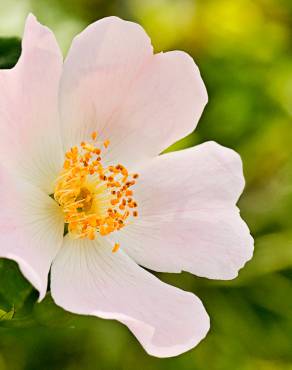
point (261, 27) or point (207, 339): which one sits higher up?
point (261, 27)

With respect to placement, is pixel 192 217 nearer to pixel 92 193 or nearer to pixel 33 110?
pixel 92 193

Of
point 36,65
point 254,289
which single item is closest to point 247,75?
point 254,289

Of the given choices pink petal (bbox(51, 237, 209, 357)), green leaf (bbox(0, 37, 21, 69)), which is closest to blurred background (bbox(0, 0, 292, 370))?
green leaf (bbox(0, 37, 21, 69))

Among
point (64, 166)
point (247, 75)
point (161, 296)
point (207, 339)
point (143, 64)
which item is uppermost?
point (143, 64)

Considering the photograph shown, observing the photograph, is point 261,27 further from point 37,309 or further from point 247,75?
point 37,309

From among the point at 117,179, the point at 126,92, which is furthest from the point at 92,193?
the point at 126,92
